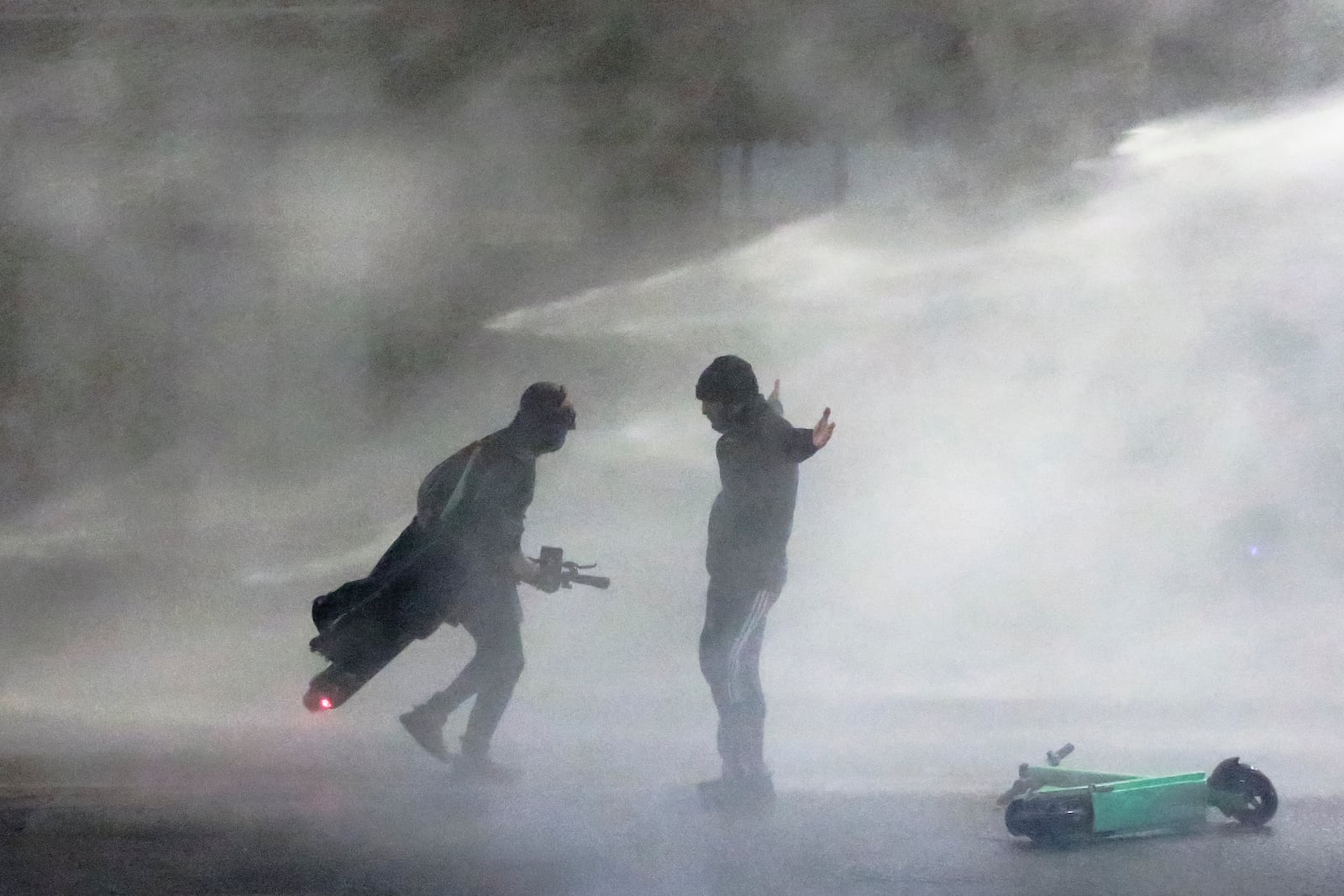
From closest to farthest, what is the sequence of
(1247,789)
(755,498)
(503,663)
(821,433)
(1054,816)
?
1. (1054,816)
2. (1247,789)
3. (821,433)
4. (755,498)
5. (503,663)

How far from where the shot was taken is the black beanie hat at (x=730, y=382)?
5145 millimetres

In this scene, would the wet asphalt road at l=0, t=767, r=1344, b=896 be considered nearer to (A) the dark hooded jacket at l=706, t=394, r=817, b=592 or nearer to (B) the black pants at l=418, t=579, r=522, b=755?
(B) the black pants at l=418, t=579, r=522, b=755

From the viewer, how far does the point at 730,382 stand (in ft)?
16.9

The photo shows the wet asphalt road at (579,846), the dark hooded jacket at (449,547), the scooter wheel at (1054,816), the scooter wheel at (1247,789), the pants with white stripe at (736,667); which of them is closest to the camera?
the wet asphalt road at (579,846)

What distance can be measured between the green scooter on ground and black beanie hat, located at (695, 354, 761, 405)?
173 centimetres

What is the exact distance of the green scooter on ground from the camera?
15.2 feet

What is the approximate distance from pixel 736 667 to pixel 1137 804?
1.47 meters

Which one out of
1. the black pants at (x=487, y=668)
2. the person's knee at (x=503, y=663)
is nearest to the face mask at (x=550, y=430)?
the black pants at (x=487, y=668)

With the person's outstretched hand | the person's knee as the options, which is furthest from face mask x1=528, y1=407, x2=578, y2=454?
the person's outstretched hand

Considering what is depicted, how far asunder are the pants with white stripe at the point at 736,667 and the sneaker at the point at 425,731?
1157 mm

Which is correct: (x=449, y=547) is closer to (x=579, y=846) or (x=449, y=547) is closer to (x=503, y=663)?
(x=503, y=663)

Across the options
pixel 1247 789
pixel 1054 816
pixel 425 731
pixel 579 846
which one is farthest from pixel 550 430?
pixel 1247 789

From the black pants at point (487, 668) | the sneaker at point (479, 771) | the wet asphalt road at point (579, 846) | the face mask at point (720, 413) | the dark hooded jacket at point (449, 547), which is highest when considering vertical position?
the face mask at point (720, 413)

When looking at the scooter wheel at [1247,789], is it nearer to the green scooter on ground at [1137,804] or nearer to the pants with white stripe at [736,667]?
the green scooter on ground at [1137,804]
